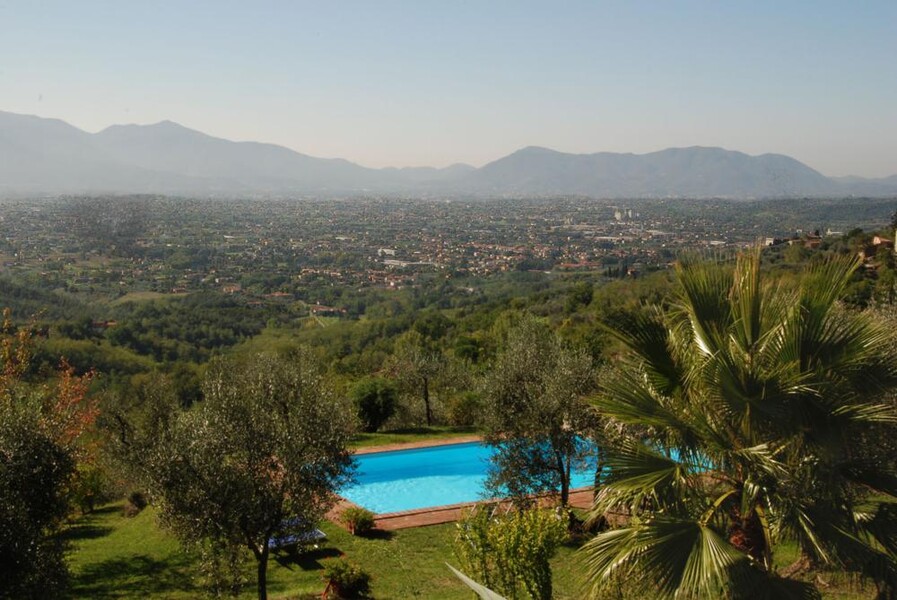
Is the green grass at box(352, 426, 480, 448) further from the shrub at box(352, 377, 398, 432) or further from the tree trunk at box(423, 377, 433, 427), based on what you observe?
the tree trunk at box(423, 377, 433, 427)

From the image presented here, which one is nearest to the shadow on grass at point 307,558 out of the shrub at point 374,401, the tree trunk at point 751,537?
the tree trunk at point 751,537

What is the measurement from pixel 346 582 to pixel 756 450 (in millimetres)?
6899

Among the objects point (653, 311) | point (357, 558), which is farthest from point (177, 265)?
point (653, 311)

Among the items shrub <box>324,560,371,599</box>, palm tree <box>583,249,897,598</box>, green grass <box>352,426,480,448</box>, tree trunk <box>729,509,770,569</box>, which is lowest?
green grass <box>352,426,480,448</box>

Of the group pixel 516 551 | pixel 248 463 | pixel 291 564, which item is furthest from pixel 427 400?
pixel 516 551

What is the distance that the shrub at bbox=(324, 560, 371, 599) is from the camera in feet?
30.0

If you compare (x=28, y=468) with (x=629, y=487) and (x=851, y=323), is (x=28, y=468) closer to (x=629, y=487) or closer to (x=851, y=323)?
(x=629, y=487)

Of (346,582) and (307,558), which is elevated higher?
(346,582)

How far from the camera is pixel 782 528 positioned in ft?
13.2

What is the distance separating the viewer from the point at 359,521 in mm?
12609

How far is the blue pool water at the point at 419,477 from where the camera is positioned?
18562 millimetres

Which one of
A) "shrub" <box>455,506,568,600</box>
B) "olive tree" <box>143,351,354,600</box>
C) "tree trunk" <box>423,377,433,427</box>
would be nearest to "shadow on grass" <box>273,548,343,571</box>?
"olive tree" <box>143,351,354,600</box>

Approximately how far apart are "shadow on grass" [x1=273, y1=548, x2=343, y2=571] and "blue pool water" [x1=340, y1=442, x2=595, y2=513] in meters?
6.29

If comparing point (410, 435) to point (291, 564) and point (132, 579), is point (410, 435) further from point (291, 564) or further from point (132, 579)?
point (132, 579)
